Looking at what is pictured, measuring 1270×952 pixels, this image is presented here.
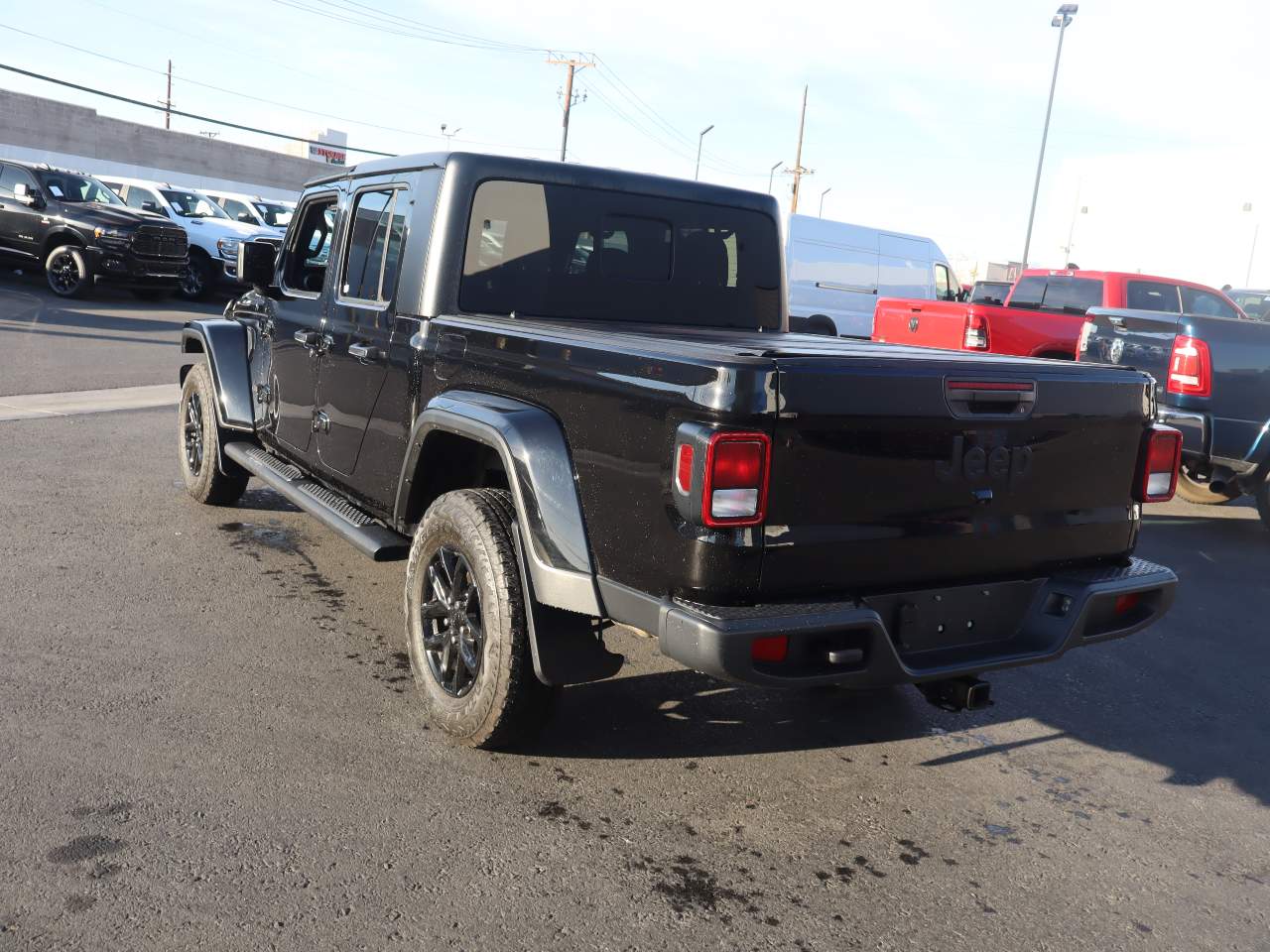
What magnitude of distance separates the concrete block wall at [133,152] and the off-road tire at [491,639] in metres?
37.5

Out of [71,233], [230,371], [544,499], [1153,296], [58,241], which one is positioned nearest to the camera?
[544,499]

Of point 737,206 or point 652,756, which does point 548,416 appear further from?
point 737,206

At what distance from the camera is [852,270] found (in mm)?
16922

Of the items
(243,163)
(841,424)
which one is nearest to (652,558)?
(841,424)

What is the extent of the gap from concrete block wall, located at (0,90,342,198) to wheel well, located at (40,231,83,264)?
20348mm

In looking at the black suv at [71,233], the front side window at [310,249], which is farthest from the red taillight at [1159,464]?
the black suv at [71,233]

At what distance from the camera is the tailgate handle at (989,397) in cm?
315

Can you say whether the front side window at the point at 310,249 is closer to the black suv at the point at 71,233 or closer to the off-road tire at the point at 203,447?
the off-road tire at the point at 203,447

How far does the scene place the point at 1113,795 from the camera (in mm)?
3779

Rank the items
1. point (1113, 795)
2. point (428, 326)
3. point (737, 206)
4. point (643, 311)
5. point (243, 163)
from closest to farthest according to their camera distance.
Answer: point (1113, 795) < point (428, 326) < point (643, 311) < point (737, 206) < point (243, 163)

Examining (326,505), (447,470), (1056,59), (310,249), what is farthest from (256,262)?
(1056,59)

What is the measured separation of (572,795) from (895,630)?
1.13 metres

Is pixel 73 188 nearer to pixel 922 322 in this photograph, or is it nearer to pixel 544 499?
pixel 922 322

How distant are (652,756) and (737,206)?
2574 millimetres
